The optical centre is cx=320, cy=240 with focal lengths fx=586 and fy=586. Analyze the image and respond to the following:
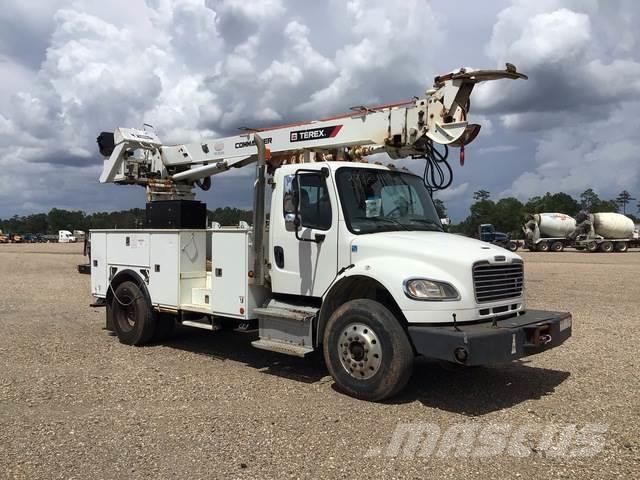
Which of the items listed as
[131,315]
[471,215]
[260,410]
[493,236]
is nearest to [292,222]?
[260,410]

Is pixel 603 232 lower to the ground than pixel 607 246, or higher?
higher

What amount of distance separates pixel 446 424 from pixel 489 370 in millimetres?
2286

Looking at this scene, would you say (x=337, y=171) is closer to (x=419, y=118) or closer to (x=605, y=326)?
(x=419, y=118)

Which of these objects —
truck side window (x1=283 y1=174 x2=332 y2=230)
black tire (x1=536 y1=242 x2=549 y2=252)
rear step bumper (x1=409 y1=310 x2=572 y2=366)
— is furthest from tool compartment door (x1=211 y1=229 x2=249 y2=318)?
black tire (x1=536 y1=242 x2=549 y2=252)

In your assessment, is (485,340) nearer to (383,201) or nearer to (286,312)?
(383,201)

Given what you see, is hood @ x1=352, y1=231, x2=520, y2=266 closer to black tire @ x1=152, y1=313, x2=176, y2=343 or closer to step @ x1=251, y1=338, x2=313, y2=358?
step @ x1=251, y1=338, x2=313, y2=358

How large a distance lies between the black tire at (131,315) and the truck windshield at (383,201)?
4.01 metres

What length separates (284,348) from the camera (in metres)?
6.96

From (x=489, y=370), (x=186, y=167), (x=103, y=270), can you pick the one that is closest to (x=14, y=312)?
(x=103, y=270)

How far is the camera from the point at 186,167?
11.1m

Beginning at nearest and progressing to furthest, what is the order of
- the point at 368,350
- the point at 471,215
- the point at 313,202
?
1. the point at 368,350
2. the point at 313,202
3. the point at 471,215

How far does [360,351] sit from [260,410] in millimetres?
1201

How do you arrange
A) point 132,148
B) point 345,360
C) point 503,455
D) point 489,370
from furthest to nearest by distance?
point 132,148 → point 489,370 → point 345,360 → point 503,455

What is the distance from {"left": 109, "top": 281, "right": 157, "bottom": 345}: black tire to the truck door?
268cm
